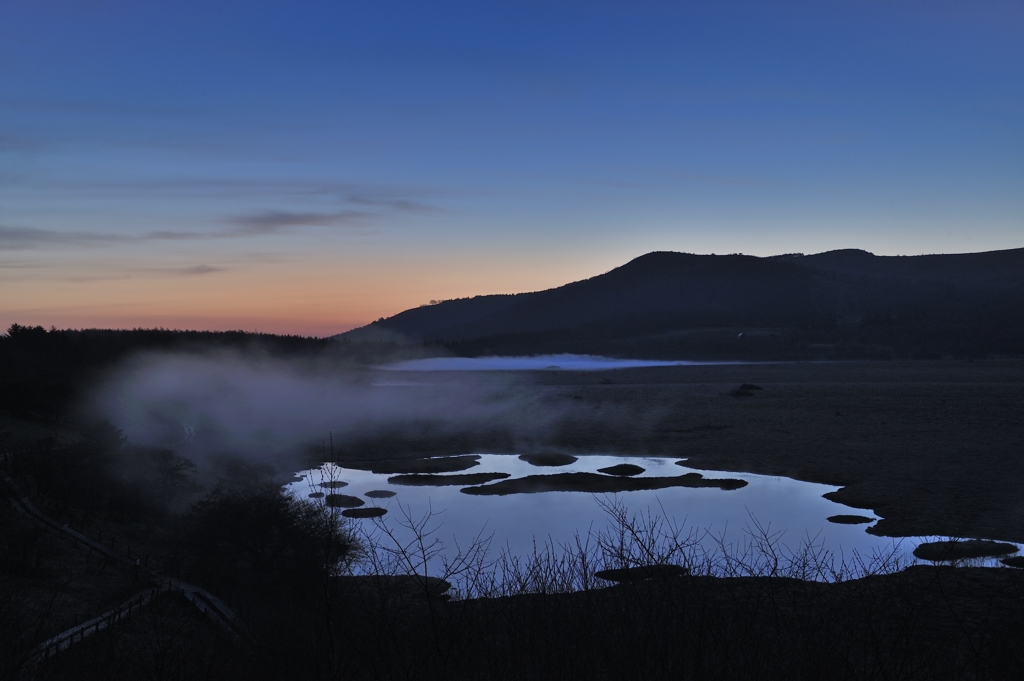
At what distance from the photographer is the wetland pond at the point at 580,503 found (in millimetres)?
21156

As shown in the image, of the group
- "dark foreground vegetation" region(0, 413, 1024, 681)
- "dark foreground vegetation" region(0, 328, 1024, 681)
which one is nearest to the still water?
"dark foreground vegetation" region(0, 328, 1024, 681)

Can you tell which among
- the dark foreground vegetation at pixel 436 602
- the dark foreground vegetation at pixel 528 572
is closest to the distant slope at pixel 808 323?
the dark foreground vegetation at pixel 528 572

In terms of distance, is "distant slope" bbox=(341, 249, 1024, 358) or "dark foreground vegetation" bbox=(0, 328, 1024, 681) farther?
"distant slope" bbox=(341, 249, 1024, 358)

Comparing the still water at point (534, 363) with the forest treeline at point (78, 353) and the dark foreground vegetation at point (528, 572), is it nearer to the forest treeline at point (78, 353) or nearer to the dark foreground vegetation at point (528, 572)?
the forest treeline at point (78, 353)

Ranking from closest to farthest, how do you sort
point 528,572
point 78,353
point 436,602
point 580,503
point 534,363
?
point 528,572, point 436,602, point 580,503, point 78,353, point 534,363

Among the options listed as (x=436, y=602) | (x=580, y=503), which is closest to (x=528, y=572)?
(x=436, y=602)

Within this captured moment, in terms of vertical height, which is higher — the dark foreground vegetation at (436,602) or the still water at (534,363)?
the still water at (534,363)

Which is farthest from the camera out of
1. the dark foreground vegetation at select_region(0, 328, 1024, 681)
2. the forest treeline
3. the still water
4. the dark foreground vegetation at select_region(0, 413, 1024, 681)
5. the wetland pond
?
the still water

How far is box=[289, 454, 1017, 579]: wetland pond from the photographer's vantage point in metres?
21.2

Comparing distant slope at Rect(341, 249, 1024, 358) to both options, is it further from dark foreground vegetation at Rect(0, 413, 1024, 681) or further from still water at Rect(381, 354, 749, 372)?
dark foreground vegetation at Rect(0, 413, 1024, 681)

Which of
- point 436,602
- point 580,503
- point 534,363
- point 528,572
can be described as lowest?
point 580,503

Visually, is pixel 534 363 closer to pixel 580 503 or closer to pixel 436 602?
pixel 580 503

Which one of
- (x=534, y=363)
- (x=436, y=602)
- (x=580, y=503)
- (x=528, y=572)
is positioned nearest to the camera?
(x=528, y=572)

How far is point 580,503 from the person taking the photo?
27875mm
